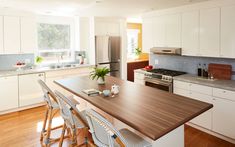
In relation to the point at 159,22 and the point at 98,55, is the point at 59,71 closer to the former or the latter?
the point at 98,55

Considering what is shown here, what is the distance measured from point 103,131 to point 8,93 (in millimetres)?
3502

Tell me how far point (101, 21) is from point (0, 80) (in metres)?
3.17

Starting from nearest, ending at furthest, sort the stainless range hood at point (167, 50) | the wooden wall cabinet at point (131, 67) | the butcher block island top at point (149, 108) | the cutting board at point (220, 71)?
the butcher block island top at point (149, 108) < the cutting board at point (220, 71) < the stainless range hood at point (167, 50) < the wooden wall cabinet at point (131, 67)

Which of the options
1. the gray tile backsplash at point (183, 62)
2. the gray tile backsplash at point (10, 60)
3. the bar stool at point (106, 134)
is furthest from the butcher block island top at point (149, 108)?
the gray tile backsplash at point (10, 60)

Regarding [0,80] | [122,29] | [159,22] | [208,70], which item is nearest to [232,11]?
[208,70]

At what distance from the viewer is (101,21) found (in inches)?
225

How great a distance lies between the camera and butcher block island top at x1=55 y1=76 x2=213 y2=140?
5.26 feet

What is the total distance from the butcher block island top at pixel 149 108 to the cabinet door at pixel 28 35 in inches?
103

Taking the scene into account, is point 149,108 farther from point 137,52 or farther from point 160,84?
point 137,52

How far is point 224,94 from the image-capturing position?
301 cm

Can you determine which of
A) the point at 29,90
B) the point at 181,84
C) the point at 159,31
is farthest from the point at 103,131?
the point at 29,90

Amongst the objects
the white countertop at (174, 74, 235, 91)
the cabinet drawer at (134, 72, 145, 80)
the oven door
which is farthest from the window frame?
the white countertop at (174, 74, 235, 91)

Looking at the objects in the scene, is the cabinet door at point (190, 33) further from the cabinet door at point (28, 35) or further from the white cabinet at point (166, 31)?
the cabinet door at point (28, 35)

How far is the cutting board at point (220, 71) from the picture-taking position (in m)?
3.53
